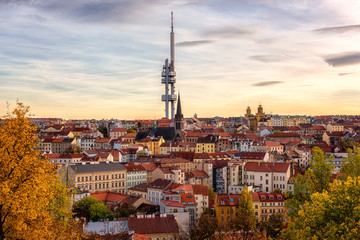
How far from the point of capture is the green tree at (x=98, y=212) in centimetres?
4547

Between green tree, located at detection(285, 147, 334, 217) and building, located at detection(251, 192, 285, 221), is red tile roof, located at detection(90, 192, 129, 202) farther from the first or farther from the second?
green tree, located at detection(285, 147, 334, 217)

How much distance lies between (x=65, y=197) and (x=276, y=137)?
109174 millimetres

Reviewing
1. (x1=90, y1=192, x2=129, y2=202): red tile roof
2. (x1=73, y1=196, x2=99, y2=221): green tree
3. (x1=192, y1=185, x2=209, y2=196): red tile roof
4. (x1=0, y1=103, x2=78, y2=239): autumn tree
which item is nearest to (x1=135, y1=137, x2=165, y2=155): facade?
(x1=90, y1=192, x2=129, y2=202): red tile roof

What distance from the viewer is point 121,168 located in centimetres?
7056

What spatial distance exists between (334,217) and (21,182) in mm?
11626

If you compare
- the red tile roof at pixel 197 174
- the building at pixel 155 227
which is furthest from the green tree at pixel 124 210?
the red tile roof at pixel 197 174

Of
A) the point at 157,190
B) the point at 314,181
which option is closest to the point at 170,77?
the point at 157,190

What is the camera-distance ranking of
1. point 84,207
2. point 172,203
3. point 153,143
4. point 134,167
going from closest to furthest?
point 84,207
point 172,203
point 134,167
point 153,143

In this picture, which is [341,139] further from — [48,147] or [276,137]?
[48,147]

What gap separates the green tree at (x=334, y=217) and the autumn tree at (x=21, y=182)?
9.74 meters

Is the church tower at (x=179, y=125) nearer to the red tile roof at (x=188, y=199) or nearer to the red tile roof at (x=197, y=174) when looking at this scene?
the red tile roof at (x=197, y=174)

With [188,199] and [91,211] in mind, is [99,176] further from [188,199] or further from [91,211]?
[91,211]

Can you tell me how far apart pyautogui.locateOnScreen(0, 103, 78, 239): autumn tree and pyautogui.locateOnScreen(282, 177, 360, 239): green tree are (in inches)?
383

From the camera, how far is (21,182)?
12758 millimetres
